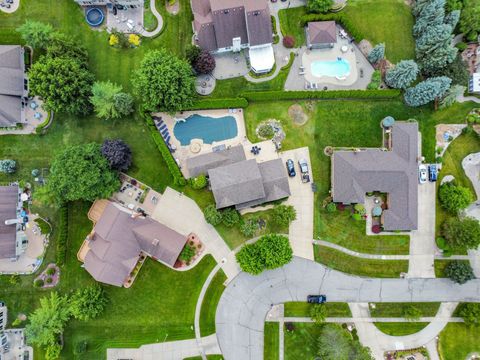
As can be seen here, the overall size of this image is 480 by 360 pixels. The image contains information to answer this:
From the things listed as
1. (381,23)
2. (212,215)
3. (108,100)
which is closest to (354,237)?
(212,215)

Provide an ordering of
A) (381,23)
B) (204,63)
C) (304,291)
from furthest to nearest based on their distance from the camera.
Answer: (381,23), (304,291), (204,63)

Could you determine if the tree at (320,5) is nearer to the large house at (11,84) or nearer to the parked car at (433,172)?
the parked car at (433,172)

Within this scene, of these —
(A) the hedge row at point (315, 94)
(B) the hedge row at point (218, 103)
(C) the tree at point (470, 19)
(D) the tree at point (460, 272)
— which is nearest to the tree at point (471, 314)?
(D) the tree at point (460, 272)

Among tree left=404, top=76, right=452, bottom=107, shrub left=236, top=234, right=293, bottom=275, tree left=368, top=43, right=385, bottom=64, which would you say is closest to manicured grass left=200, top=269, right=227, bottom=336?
shrub left=236, top=234, right=293, bottom=275

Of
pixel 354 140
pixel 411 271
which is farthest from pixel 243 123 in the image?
pixel 411 271

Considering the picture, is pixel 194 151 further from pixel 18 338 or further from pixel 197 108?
pixel 18 338

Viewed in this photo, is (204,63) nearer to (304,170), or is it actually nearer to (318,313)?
(304,170)

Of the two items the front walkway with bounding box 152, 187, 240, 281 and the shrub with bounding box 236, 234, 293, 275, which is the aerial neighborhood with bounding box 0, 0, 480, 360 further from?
the shrub with bounding box 236, 234, 293, 275
